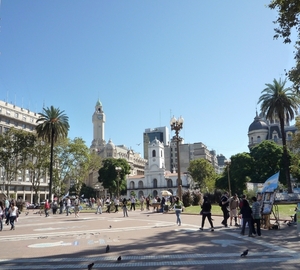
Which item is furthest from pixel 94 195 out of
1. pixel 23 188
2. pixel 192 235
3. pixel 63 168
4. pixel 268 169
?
pixel 192 235

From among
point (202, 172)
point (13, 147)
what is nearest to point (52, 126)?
point (13, 147)

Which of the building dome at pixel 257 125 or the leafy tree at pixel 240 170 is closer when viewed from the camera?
the leafy tree at pixel 240 170

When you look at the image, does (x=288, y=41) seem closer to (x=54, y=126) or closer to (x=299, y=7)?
(x=299, y=7)

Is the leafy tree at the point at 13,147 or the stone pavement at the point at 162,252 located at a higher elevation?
the leafy tree at the point at 13,147

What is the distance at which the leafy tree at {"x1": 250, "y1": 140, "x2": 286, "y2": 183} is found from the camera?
56844mm

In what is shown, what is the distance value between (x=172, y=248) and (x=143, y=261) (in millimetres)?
2074

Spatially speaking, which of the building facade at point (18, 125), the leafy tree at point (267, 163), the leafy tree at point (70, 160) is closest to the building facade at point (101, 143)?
the building facade at point (18, 125)

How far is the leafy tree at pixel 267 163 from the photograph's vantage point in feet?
186

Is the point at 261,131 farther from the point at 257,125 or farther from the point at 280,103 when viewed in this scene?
the point at 280,103

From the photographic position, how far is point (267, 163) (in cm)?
5778

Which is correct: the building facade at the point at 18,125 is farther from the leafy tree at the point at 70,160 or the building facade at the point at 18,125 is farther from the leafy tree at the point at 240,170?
the leafy tree at the point at 240,170

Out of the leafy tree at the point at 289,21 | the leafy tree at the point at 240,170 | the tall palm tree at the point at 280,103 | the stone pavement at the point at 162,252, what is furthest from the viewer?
the leafy tree at the point at 240,170

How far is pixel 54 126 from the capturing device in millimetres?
43469

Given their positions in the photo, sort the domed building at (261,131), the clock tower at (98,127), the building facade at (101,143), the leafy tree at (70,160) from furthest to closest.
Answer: the clock tower at (98,127) < the building facade at (101,143) < the domed building at (261,131) < the leafy tree at (70,160)
